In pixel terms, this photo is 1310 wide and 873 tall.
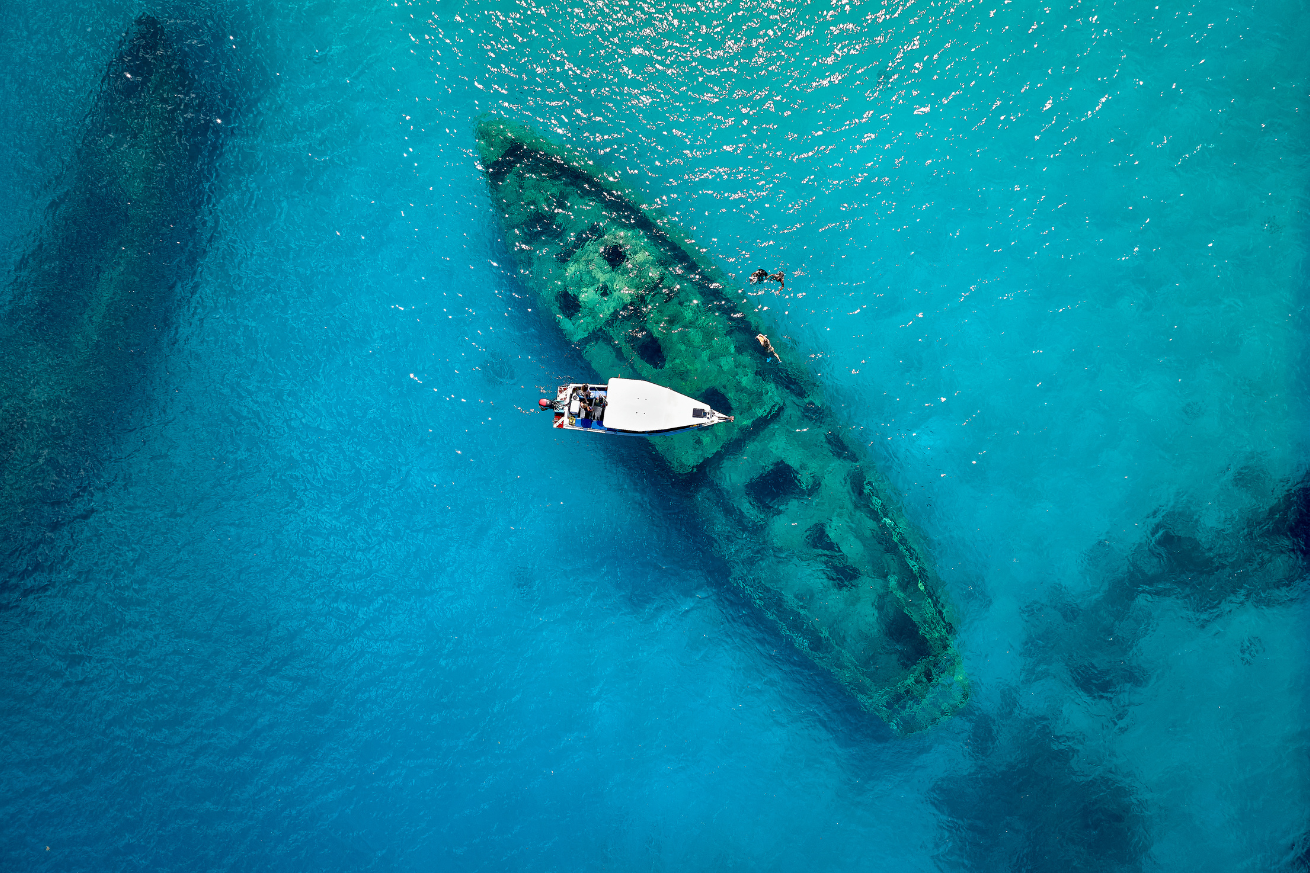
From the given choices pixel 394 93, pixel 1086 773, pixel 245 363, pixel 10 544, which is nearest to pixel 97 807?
pixel 10 544

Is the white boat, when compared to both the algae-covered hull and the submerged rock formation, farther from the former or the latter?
the submerged rock formation

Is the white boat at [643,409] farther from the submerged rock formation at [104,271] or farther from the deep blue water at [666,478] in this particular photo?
the submerged rock formation at [104,271]

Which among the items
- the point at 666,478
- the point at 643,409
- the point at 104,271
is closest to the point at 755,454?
the point at 666,478

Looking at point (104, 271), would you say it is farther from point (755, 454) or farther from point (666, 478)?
point (755, 454)

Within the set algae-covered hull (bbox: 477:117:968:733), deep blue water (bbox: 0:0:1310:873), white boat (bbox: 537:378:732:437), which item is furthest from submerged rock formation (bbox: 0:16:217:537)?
white boat (bbox: 537:378:732:437)

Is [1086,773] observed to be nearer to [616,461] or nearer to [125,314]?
[616,461]

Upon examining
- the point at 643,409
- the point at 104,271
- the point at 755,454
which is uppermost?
the point at 104,271
